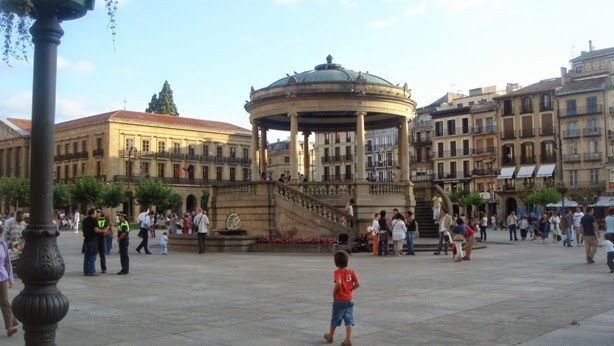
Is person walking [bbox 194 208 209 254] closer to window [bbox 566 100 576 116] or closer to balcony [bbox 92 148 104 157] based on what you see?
window [bbox 566 100 576 116]

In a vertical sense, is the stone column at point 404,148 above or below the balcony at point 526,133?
below

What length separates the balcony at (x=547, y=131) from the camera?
263ft

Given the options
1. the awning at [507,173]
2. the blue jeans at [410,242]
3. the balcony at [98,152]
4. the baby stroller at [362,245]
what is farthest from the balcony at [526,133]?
the blue jeans at [410,242]

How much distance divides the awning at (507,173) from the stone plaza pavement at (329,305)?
6607cm

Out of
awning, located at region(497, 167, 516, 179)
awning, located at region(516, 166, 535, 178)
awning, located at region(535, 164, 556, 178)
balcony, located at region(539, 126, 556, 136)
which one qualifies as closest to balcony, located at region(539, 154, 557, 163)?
awning, located at region(535, 164, 556, 178)

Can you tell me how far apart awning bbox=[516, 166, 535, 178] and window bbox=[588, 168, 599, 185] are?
7009 millimetres

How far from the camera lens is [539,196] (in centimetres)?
6850

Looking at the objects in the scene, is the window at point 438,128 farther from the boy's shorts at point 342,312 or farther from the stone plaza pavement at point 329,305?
the boy's shorts at point 342,312

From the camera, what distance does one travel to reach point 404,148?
108 ft

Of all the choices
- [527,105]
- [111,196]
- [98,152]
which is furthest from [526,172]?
[98,152]

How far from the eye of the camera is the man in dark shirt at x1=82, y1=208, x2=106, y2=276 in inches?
667

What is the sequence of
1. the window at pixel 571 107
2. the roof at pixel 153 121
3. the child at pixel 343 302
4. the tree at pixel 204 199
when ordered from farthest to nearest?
the roof at pixel 153 121, the tree at pixel 204 199, the window at pixel 571 107, the child at pixel 343 302

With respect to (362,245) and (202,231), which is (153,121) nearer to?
(202,231)

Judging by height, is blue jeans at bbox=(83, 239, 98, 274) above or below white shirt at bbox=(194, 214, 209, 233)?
below
